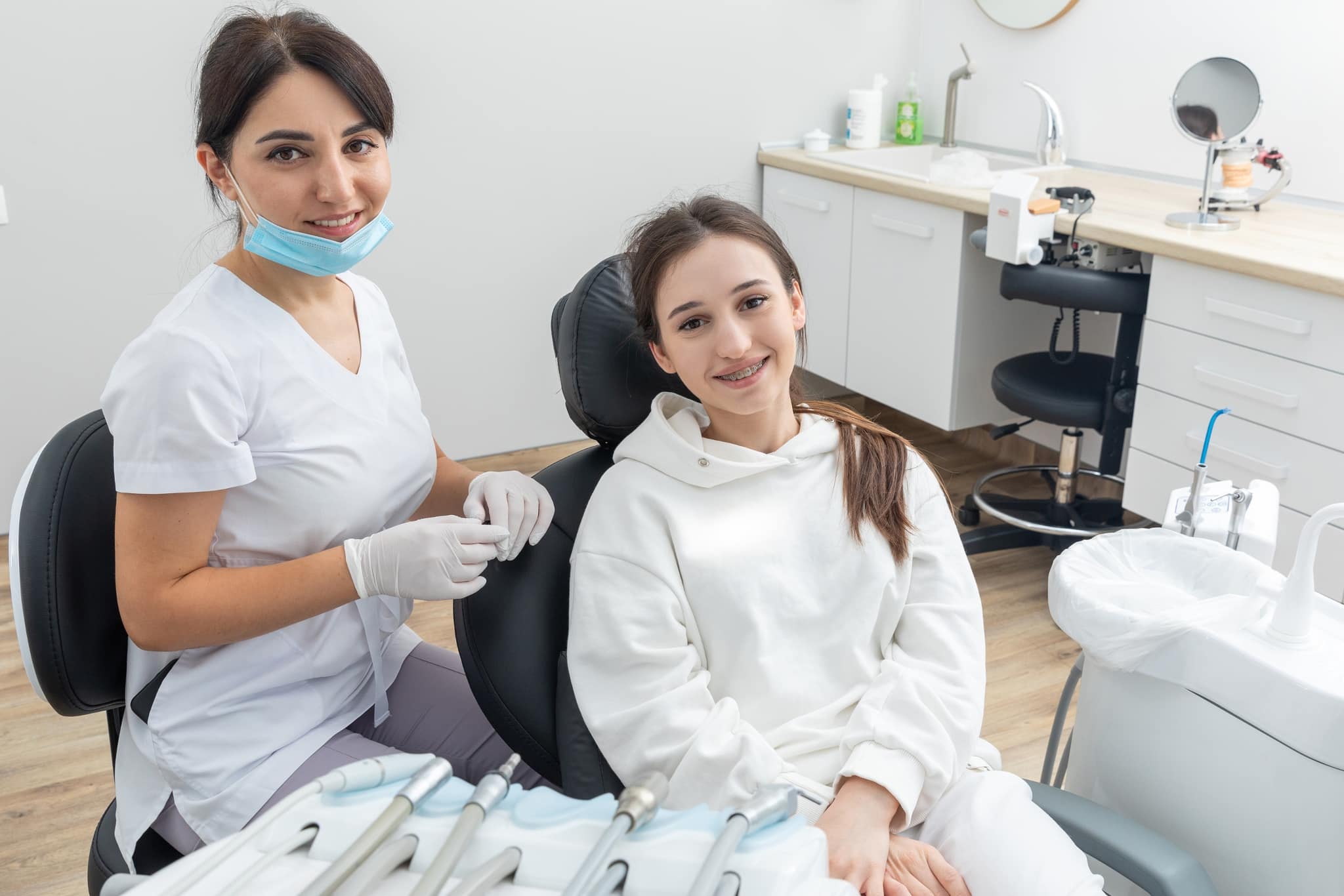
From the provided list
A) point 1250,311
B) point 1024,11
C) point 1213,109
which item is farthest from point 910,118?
point 1250,311

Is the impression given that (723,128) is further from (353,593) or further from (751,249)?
(353,593)

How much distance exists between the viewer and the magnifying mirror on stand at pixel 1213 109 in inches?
91.3

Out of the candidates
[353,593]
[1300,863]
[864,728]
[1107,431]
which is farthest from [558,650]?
[1107,431]

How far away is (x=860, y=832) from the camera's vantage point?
3.45ft

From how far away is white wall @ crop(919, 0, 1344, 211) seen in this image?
250 centimetres

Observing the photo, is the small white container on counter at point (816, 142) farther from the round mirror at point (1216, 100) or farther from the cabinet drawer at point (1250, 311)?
the cabinet drawer at point (1250, 311)

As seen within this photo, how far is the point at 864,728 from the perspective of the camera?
1.13 meters

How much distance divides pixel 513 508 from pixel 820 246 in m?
2.23

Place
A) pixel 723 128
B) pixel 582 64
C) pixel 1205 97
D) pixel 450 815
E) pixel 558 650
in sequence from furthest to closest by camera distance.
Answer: pixel 723 128 → pixel 582 64 → pixel 1205 97 → pixel 558 650 → pixel 450 815

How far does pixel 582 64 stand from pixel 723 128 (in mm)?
482

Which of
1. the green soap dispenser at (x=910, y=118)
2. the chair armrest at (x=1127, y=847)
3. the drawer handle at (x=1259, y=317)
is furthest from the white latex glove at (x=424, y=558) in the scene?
the green soap dispenser at (x=910, y=118)

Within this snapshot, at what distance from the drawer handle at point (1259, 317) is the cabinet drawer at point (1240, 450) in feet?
0.65

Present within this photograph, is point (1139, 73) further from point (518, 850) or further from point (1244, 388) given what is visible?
point (518, 850)

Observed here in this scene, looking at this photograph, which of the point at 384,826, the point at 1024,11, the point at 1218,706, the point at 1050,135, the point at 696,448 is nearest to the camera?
the point at 384,826
